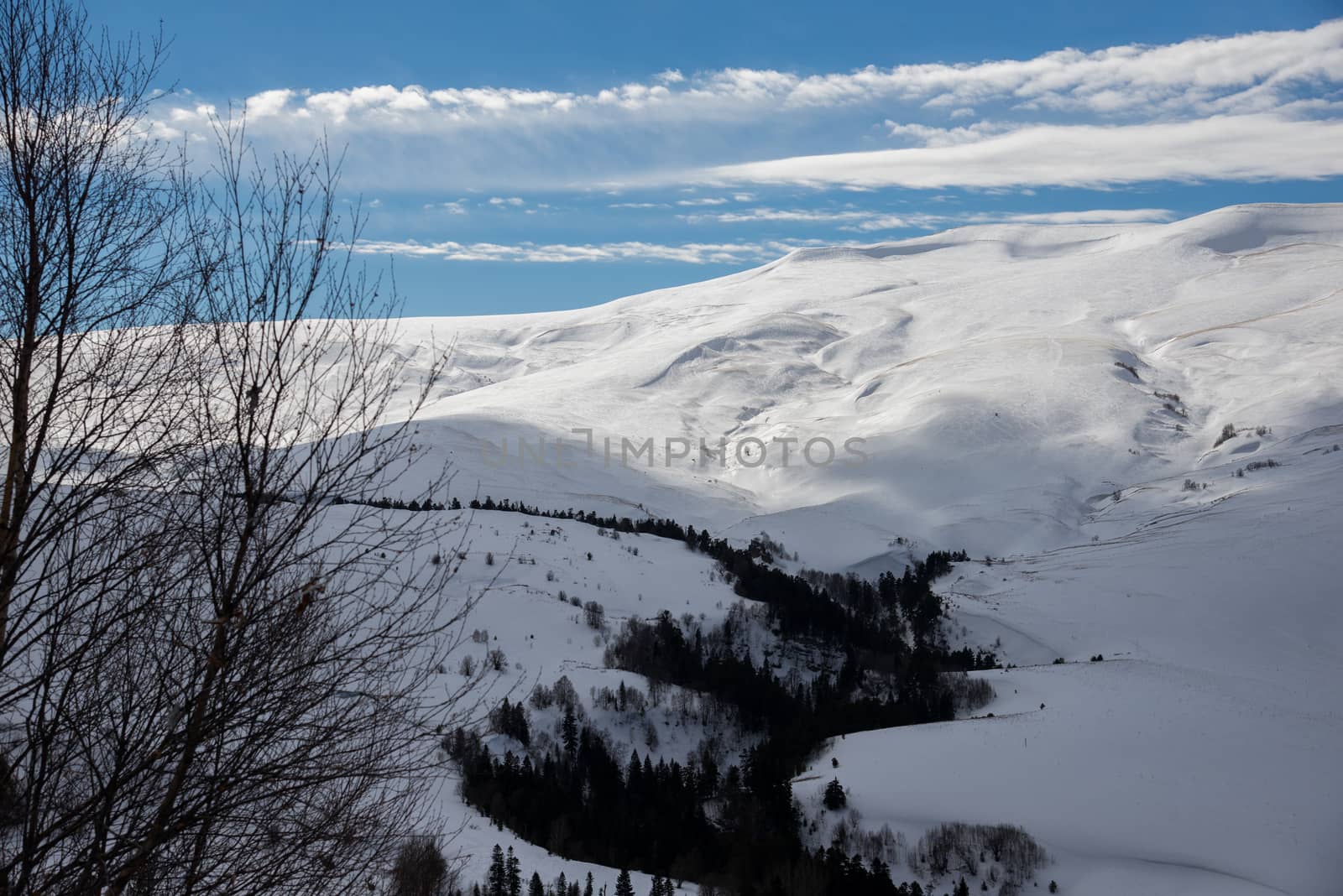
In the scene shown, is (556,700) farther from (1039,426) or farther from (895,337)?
(895,337)

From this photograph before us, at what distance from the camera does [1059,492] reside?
105688 millimetres

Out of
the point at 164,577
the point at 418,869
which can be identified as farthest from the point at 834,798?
the point at 164,577

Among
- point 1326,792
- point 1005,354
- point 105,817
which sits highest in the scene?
point 1005,354

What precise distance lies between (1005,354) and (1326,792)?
4246 inches

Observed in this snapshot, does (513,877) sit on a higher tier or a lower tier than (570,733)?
higher

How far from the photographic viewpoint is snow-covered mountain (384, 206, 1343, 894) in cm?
4784

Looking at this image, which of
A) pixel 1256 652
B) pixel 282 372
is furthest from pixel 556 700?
pixel 282 372

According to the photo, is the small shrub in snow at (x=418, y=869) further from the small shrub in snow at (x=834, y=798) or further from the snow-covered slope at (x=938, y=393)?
the snow-covered slope at (x=938, y=393)

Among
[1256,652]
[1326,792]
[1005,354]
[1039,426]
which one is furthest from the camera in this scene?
[1005,354]

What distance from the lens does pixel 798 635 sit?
238 ft

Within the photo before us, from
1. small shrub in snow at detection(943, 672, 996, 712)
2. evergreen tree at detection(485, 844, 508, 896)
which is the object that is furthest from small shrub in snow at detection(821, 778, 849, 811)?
evergreen tree at detection(485, 844, 508, 896)

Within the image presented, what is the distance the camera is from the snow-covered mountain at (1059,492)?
4784cm

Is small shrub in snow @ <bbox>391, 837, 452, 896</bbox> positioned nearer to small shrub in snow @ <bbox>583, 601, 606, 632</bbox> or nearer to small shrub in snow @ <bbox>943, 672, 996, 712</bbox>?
small shrub in snow @ <bbox>943, 672, 996, 712</bbox>

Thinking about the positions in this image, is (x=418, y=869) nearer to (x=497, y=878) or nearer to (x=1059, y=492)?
(x=497, y=878)
